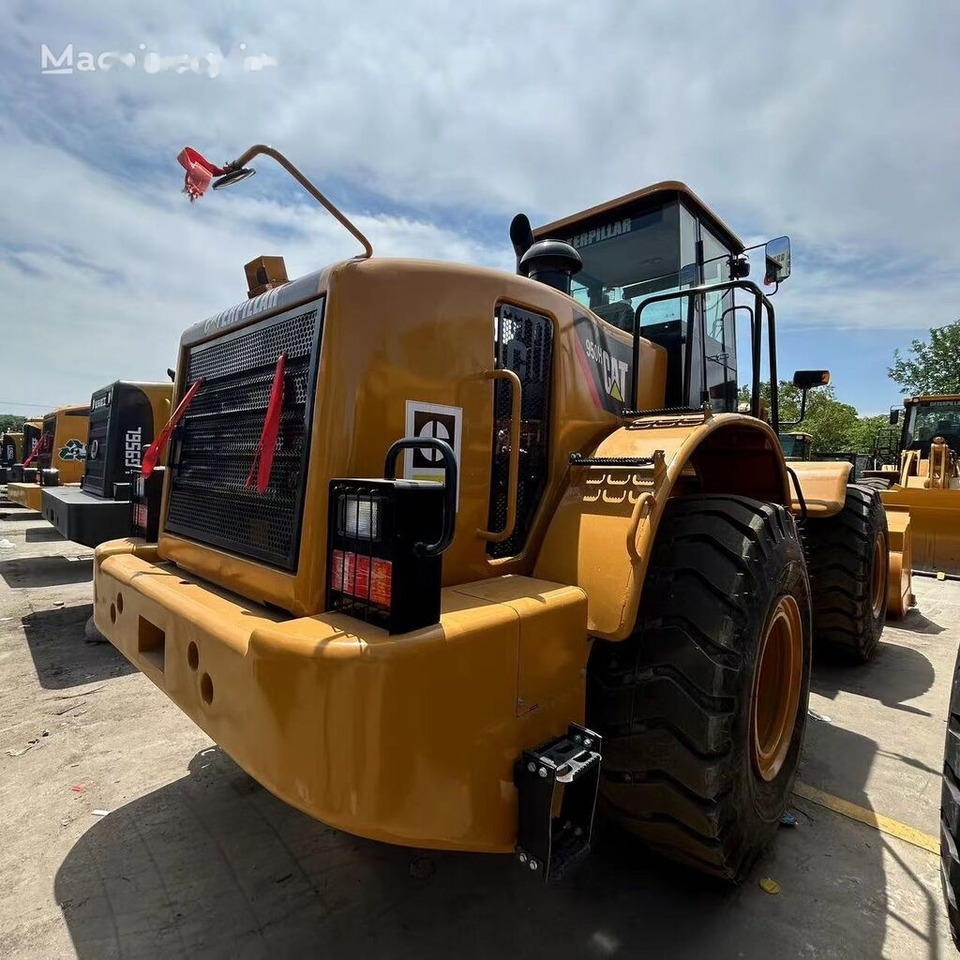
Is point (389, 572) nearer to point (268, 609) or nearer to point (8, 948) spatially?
point (268, 609)

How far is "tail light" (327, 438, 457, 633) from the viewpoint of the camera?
1516 mm

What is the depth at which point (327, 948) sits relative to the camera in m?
1.97

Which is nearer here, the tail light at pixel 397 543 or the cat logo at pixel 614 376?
the tail light at pixel 397 543

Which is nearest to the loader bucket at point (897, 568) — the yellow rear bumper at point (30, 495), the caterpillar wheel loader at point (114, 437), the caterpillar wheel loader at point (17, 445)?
the caterpillar wheel loader at point (114, 437)

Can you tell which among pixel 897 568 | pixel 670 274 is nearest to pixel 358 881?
pixel 670 274

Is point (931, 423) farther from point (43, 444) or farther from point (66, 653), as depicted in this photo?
point (43, 444)

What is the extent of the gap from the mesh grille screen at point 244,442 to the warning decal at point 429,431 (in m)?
0.31

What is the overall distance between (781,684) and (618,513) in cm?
131

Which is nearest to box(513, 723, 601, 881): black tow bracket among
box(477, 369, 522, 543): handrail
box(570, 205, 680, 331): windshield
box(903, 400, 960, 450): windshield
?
box(477, 369, 522, 543): handrail

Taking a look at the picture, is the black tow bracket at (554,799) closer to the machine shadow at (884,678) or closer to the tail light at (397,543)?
the tail light at (397,543)

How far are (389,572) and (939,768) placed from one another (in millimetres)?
3256

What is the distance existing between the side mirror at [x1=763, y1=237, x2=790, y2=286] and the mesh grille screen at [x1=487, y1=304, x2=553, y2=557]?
79.9 inches

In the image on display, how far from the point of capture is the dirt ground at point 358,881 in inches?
79.1

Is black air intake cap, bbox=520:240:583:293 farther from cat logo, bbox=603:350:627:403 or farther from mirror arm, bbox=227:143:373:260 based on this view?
mirror arm, bbox=227:143:373:260
